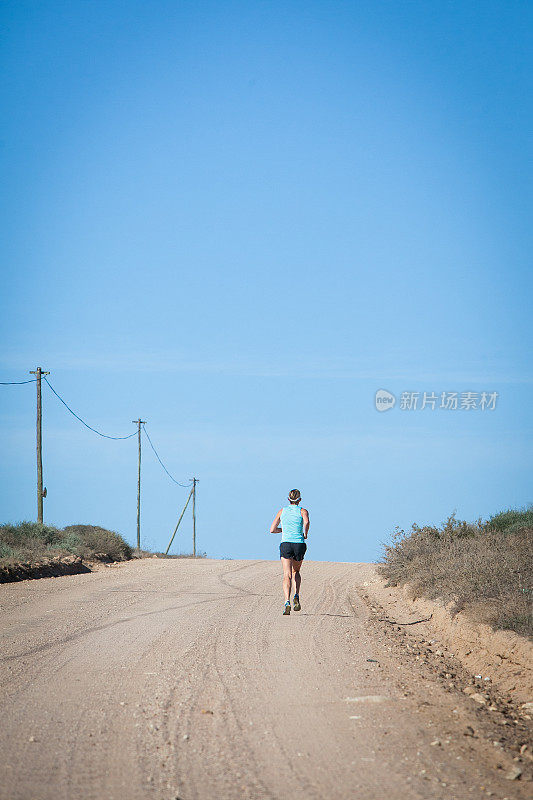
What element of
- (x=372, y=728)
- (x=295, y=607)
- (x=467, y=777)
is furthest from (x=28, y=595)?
(x=467, y=777)

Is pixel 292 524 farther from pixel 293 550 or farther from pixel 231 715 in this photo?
pixel 231 715

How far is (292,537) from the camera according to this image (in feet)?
43.0

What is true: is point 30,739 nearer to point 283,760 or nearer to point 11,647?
point 283,760

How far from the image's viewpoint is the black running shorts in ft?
42.5

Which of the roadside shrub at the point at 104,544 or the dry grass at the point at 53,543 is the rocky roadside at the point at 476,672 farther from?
the roadside shrub at the point at 104,544

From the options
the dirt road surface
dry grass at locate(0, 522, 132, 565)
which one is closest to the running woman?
the dirt road surface

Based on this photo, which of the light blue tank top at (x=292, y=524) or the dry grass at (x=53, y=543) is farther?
the dry grass at (x=53, y=543)

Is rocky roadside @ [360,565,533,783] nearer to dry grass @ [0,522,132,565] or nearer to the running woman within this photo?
the running woman

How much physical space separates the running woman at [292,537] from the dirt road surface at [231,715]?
93 centimetres

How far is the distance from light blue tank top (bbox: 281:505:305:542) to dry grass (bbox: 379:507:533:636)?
2884mm

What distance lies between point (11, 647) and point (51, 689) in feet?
8.58

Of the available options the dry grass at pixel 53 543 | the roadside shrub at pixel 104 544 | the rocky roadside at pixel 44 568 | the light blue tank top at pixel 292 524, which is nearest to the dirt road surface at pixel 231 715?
the light blue tank top at pixel 292 524

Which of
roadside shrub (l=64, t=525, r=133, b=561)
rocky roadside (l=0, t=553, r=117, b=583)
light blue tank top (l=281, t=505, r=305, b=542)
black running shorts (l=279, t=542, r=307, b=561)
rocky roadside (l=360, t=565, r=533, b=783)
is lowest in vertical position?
roadside shrub (l=64, t=525, r=133, b=561)

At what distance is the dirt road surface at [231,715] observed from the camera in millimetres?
4930
